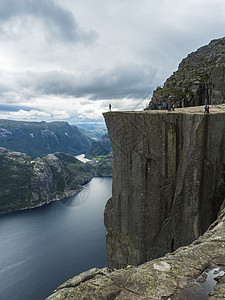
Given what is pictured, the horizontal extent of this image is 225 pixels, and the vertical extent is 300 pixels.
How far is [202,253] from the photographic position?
877 cm

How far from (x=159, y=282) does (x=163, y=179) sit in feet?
60.3

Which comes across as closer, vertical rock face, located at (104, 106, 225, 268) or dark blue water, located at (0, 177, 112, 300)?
vertical rock face, located at (104, 106, 225, 268)

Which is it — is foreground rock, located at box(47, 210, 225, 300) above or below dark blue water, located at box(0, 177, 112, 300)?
A: above

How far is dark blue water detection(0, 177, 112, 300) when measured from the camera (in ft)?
228

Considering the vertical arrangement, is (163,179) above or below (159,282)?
below

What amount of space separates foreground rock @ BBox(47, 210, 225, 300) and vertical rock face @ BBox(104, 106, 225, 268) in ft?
47.1

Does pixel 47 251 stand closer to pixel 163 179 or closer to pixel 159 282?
pixel 163 179

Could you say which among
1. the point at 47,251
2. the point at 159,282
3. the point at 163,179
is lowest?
the point at 47,251

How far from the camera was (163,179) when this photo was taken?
24625mm

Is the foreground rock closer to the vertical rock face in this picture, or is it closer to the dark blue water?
the vertical rock face

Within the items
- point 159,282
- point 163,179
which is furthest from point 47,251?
point 159,282

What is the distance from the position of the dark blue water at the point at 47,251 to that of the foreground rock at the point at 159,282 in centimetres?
7689

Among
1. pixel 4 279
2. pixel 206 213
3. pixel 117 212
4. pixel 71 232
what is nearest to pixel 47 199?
pixel 71 232

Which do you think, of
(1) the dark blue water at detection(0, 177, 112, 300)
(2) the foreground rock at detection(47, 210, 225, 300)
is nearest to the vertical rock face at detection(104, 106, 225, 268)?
(2) the foreground rock at detection(47, 210, 225, 300)
